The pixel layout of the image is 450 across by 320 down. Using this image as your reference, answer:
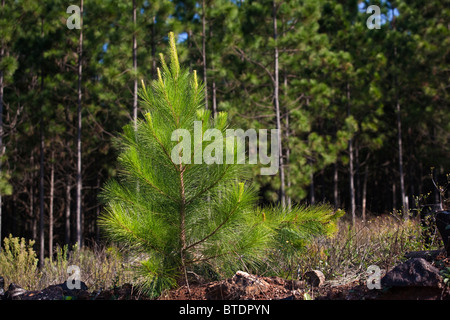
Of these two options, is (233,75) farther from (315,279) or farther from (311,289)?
(311,289)

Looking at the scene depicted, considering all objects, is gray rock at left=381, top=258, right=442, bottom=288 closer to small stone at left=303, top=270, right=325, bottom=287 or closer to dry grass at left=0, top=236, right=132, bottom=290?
small stone at left=303, top=270, right=325, bottom=287

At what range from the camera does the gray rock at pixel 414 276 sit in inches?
137

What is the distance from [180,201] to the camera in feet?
13.6

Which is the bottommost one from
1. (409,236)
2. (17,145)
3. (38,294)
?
(38,294)

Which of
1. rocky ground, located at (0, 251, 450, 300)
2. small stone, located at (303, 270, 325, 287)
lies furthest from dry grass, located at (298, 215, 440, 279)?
rocky ground, located at (0, 251, 450, 300)

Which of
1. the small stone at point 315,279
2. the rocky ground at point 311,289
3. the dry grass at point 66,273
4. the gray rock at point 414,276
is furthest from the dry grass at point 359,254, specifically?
the dry grass at point 66,273

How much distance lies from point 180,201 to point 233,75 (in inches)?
462

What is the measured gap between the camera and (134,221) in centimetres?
387

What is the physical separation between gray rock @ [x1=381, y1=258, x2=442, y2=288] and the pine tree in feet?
2.94

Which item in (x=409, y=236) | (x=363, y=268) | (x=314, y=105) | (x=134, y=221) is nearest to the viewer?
(x=134, y=221)
